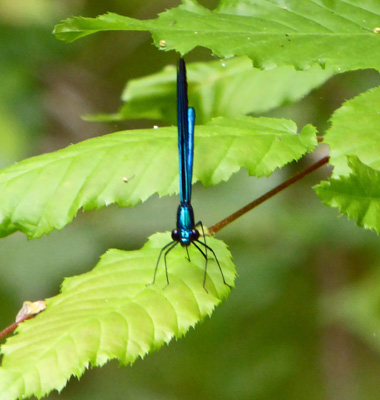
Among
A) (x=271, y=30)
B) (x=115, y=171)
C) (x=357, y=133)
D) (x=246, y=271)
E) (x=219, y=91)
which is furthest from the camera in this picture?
(x=246, y=271)

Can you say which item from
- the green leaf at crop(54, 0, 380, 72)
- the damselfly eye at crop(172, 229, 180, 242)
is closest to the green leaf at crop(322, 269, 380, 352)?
the green leaf at crop(54, 0, 380, 72)

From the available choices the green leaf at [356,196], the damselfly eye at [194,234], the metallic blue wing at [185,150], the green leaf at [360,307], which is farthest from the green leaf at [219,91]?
the green leaf at [360,307]

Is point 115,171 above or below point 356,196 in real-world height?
below

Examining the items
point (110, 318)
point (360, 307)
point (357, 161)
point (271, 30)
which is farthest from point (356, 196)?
point (360, 307)

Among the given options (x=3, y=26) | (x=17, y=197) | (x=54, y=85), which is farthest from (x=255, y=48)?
(x=54, y=85)

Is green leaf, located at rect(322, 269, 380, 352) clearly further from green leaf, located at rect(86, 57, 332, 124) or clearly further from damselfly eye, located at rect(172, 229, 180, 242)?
damselfly eye, located at rect(172, 229, 180, 242)

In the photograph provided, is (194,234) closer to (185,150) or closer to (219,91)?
(185,150)

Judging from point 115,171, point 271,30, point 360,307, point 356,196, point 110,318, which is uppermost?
point 271,30
